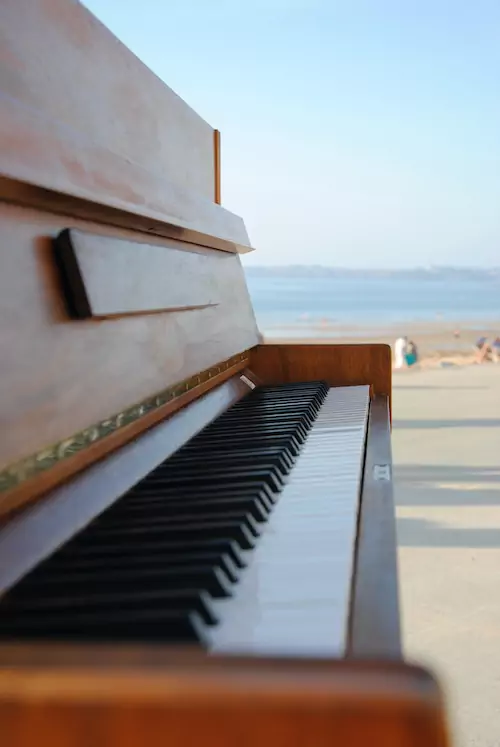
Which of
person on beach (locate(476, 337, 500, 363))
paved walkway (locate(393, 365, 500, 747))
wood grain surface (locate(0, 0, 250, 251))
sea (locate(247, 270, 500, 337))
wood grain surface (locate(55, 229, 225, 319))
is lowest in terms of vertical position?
paved walkway (locate(393, 365, 500, 747))

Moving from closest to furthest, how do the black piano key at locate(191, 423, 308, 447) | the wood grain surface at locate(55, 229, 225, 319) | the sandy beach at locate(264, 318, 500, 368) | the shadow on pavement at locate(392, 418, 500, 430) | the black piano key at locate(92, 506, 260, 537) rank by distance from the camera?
the black piano key at locate(92, 506, 260, 537) < the wood grain surface at locate(55, 229, 225, 319) < the black piano key at locate(191, 423, 308, 447) < the shadow on pavement at locate(392, 418, 500, 430) < the sandy beach at locate(264, 318, 500, 368)

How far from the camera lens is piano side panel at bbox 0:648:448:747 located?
1.08 feet

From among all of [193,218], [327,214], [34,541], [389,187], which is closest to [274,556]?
[34,541]

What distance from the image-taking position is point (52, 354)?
2.63 feet

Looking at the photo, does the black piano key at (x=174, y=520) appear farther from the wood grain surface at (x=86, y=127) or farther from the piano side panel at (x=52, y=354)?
the wood grain surface at (x=86, y=127)

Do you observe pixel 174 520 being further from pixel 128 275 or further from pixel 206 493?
pixel 128 275

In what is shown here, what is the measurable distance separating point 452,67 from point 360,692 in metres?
8.77

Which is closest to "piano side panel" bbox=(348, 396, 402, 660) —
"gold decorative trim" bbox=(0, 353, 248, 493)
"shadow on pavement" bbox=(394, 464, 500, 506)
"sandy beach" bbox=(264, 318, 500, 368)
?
"gold decorative trim" bbox=(0, 353, 248, 493)

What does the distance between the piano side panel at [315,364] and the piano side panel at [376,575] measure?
761mm

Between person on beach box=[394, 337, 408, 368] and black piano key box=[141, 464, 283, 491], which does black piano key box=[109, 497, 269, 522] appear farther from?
person on beach box=[394, 337, 408, 368]

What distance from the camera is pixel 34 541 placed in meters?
0.66

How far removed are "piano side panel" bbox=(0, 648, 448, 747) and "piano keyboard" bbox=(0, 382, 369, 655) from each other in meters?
0.13

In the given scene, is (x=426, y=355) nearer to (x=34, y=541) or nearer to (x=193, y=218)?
(x=193, y=218)

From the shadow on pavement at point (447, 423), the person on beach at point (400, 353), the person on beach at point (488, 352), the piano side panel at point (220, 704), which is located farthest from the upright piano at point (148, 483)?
the person on beach at point (488, 352)
